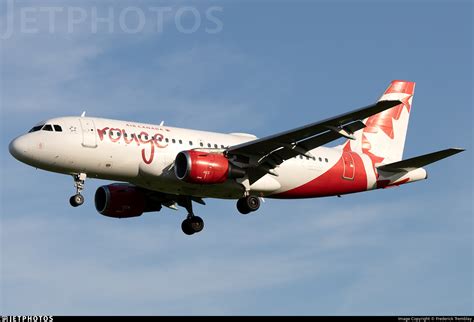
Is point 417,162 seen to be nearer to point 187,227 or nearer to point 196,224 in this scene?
point 196,224

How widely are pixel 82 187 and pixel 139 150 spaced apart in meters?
3.05

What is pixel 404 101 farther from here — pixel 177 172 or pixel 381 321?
pixel 381 321

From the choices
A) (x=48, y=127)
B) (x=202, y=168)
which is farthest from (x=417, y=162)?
(x=48, y=127)

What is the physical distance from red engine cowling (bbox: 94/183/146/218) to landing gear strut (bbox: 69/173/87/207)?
5.64 m

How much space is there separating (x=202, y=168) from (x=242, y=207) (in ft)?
12.8

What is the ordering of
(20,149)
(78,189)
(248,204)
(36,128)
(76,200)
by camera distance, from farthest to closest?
(248,204), (36,128), (78,189), (76,200), (20,149)

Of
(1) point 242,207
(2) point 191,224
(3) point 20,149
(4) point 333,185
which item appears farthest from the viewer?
(2) point 191,224

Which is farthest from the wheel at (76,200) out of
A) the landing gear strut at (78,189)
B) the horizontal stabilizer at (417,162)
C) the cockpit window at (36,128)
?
the horizontal stabilizer at (417,162)

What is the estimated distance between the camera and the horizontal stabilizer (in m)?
47.7

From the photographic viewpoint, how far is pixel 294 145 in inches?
1861

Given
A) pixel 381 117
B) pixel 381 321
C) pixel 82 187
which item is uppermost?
pixel 381 117

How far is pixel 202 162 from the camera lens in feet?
150

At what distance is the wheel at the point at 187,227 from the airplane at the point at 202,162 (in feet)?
0.20

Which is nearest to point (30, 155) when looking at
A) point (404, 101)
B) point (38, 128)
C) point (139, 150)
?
point (38, 128)
